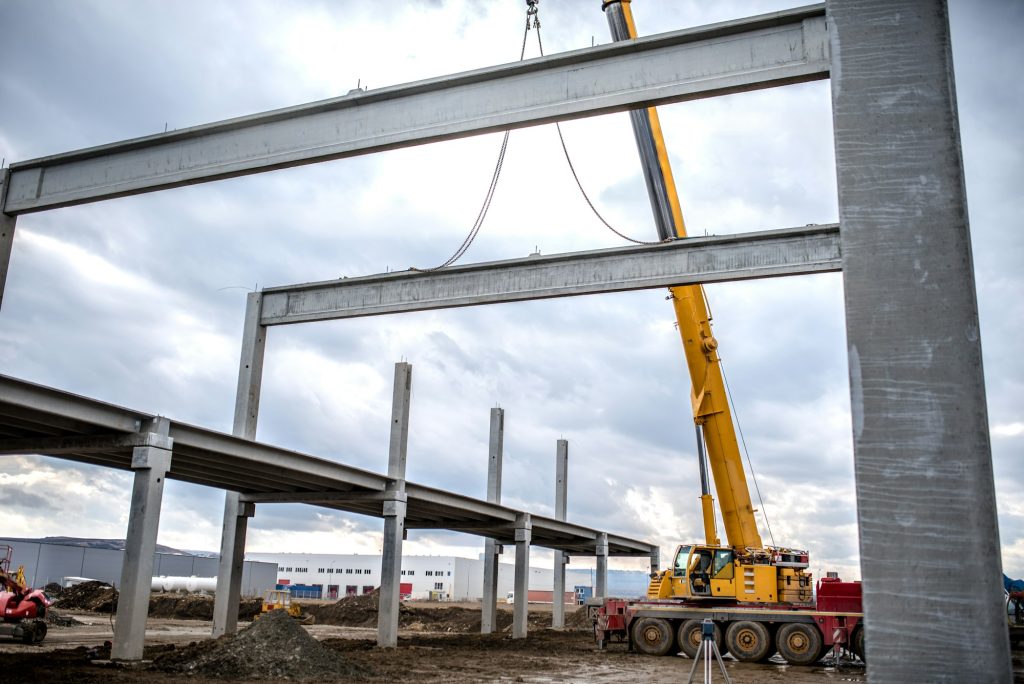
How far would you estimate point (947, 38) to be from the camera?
376 cm

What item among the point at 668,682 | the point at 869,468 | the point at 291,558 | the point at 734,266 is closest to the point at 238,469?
the point at 668,682

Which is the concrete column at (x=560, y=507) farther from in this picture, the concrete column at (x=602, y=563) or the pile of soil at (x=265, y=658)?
the pile of soil at (x=265, y=658)

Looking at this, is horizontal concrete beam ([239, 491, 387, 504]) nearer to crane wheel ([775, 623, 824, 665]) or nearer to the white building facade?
crane wheel ([775, 623, 824, 665])

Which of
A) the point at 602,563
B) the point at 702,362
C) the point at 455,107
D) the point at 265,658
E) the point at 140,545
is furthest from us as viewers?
the point at 602,563

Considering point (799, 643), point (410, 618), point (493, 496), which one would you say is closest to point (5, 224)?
point (799, 643)

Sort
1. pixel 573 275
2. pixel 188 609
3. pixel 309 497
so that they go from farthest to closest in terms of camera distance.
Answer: pixel 188 609, pixel 309 497, pixel 573 275

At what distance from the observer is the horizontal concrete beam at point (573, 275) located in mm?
16594

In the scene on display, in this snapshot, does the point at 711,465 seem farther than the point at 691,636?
No

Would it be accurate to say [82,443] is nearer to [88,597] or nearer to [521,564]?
[521,564]

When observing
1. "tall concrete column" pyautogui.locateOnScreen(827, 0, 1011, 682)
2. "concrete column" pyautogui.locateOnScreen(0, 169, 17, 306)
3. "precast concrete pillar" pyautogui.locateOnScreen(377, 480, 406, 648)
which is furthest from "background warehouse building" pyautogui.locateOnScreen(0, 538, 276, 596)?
"tall concrete column" pyautogui.locateOnScreen(827, 0, 1011, 682)

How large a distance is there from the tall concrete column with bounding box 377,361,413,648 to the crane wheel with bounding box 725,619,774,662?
857 cm

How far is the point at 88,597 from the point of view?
44.6m

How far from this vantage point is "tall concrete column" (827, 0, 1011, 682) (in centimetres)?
334

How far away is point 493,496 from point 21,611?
15.7 meters
